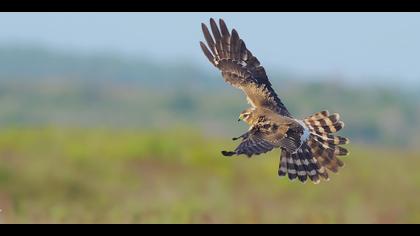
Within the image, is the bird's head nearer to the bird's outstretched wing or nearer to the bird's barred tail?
the bird's outstretched wing

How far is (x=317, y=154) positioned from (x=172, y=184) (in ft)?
30.7

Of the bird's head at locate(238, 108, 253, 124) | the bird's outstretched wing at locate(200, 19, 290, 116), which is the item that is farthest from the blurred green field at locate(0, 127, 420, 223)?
the bird's head at locate(238, 108, 253, 124)

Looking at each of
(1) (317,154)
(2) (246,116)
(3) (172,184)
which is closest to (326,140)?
(1) (317,154)

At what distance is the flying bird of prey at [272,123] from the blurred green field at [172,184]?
3737 millimetres

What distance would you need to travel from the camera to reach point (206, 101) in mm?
51000

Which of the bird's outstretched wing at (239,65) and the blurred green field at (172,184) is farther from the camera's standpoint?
the blurred green field at (172,184)

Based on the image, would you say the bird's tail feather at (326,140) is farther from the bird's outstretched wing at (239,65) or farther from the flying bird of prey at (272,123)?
the bird's outstretched wing at (239,65)

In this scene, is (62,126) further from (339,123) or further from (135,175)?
(339,123)

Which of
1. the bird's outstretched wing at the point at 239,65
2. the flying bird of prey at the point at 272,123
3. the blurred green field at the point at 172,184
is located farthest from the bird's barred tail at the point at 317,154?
the blurred green field at the point at 172,184

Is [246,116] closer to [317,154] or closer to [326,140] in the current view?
[317,154]

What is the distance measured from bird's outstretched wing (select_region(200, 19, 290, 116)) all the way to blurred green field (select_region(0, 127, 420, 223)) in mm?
3707

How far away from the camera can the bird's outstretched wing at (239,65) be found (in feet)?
21.9

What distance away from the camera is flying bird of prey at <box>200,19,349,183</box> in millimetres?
6176

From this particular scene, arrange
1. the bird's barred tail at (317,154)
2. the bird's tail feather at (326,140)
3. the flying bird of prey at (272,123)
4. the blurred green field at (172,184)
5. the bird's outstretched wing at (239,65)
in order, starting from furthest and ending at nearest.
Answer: the blurred green field at (172,184) < the bird's outstretched wing at (239,65) < the bird's tail feather at (326,140) < the bird's barred tail at (317,154) < the flying bird of prey at (272,123)
